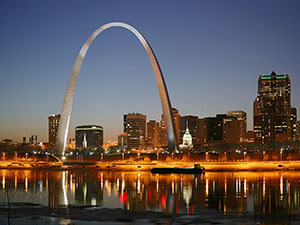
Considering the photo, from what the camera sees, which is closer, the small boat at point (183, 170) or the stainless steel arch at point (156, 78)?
the small boat at point (183, 170)

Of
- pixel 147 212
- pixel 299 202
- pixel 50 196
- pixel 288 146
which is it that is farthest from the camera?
pixel 288 146

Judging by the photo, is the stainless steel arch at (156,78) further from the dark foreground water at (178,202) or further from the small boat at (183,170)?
the dark foreground water at (178,202)

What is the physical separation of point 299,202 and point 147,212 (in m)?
10.1

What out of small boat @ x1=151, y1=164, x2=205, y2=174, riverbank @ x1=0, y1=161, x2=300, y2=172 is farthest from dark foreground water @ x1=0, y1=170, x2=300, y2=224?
riverbank @ x1=0, y1=161, x2=300, y2=172

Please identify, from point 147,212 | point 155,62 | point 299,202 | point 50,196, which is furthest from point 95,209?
point 155,62

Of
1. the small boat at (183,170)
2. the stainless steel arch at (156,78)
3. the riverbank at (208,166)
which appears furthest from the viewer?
the riverbank at (208,166)

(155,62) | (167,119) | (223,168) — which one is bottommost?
(223,168)

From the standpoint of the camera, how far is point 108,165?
86188 millimetres

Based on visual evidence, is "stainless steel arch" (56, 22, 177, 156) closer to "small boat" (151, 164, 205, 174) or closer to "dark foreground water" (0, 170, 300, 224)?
"small boat" (151, 164, 205, 174)

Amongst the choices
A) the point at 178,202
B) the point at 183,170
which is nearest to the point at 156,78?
the point at 183,170

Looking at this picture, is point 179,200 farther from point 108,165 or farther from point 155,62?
point 108,165

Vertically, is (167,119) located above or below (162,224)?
above

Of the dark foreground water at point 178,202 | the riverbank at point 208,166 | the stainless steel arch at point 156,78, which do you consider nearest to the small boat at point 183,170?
the riverbank at point 208,166

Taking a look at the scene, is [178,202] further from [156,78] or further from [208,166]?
[208,166]
